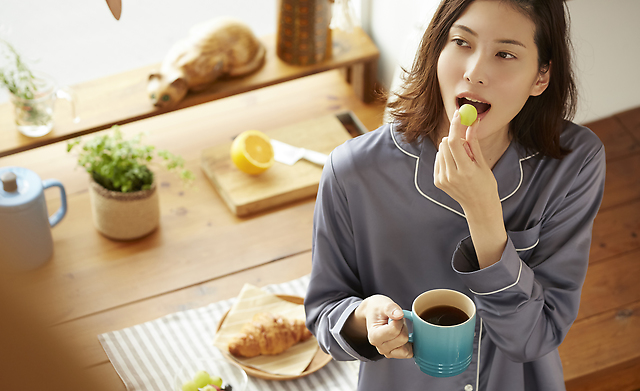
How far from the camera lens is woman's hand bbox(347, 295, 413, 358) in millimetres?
802

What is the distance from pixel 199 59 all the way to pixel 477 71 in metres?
1.25

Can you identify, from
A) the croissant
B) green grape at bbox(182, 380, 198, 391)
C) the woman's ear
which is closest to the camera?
the woman's ear

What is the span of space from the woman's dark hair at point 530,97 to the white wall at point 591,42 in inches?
30.8

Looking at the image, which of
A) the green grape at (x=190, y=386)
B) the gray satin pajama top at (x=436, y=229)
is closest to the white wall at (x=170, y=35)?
the gray satin pajama top at (x=436, y=229)

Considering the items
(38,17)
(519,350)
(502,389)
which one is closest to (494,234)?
(519,350)

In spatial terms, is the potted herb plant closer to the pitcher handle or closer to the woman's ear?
the pitcher handle

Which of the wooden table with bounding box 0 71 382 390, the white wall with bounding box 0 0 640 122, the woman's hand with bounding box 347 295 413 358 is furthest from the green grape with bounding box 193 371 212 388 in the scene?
the white wall with bounding box 0 0 640 122

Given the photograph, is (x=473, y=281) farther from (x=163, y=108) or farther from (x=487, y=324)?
(x=163, y=108)

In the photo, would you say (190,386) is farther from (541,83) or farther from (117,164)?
(541,83)

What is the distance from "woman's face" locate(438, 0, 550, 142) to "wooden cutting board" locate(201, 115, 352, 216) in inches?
41.6

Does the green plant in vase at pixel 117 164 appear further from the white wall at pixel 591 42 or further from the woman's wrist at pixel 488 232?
the woman's wrist at pixel 488 232

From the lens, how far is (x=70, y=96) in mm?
1816

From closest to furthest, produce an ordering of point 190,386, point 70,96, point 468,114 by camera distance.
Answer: point 468,114 < point 190,386 < point 70,96

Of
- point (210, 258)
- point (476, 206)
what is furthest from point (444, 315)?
point (210, 258)
